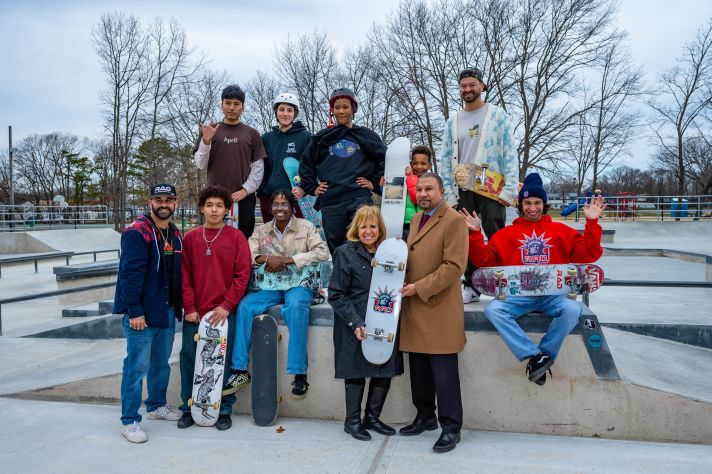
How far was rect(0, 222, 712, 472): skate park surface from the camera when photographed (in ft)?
9.61

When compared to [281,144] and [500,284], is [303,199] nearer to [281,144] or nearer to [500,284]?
[281,144]

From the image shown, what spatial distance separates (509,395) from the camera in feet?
11.4

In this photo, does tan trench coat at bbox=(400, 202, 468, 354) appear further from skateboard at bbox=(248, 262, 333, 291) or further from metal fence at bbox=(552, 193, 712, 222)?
metal fence at bbox=(552, 193, 712, 222)

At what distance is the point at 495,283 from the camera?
3.54 m

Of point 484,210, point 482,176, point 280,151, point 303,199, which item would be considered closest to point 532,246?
point 484,210

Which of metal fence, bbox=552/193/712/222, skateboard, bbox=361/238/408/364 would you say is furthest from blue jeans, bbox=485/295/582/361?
metal fence, bbox=552/193/712/222

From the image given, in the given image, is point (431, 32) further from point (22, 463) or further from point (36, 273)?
point (22, 463)

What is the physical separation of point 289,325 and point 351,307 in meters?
0.69

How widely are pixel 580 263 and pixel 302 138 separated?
2826 millimetres

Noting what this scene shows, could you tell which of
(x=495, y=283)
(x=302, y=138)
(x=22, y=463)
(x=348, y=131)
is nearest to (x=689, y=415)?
(x=495, y=283)

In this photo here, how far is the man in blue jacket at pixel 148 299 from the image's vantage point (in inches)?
129

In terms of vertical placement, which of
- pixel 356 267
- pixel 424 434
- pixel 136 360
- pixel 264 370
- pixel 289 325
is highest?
pixel 356 267

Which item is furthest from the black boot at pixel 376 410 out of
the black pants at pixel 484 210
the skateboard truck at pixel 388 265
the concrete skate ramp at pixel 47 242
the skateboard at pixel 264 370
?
the concrete skate ramp at pixel 47 242

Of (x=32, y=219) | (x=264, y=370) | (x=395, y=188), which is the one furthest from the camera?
(x=32, y=219)
